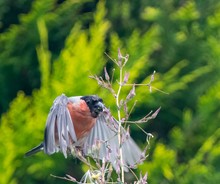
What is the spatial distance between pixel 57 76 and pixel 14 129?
370 mm

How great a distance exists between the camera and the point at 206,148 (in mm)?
4887

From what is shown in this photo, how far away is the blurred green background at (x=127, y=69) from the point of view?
4.82 meters

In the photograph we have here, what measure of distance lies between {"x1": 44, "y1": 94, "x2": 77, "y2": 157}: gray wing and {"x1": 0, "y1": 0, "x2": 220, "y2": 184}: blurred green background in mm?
865

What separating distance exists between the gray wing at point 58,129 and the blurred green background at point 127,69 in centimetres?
86

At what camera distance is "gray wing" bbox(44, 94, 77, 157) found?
352 centimetres

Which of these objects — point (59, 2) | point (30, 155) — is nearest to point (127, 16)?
point (59, 2)

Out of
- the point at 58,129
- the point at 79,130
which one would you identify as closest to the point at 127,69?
the point at 79,130

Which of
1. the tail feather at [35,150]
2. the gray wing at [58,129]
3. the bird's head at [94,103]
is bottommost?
the tail feather at [35,150]

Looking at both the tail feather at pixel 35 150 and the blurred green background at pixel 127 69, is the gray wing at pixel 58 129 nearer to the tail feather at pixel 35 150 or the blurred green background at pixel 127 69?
the tail feather at pixel 35 150

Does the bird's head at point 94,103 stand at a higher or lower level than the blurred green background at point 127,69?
higher

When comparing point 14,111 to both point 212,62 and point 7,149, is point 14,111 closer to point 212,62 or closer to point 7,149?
point 7,149

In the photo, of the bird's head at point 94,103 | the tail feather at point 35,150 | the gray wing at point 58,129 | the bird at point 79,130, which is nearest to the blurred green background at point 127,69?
the tail feather at point 35,150

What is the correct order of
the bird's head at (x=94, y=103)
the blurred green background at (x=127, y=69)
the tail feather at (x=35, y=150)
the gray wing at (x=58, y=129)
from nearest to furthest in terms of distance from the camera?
the gray wing at (x=58, y=129), the bird's head at (x=94, y=103), the tail feather at (x=35, y=150), the blurred green background at (x=127, y=69)

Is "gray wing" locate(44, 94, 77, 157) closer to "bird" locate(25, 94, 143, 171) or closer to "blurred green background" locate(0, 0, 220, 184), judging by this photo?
"bird" locate(25, 94, 143, 171)
